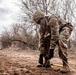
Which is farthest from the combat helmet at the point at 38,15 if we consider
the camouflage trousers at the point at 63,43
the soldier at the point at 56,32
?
the camouflage trousers at the point at 63,43

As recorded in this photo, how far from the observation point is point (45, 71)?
22.7ft

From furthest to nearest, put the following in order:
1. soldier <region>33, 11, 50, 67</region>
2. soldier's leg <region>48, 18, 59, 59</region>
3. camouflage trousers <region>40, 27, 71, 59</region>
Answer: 1. soldier <region>33, 11, 50, 67</region>
2. camouflage trousers <region>40, 27, 71, 59</region>
3. soldier's leg <region>48, 18, 59, 59</region>

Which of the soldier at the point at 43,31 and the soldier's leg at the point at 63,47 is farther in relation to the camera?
the soldier at the point at 43,31

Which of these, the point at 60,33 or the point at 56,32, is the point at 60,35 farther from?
the point at 56,32

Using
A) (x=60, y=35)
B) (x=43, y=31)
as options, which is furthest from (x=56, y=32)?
(x=43, y=31)

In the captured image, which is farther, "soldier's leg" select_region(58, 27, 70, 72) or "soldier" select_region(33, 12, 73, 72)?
"soldier's leg" select_region(58, 27, 70, 72)

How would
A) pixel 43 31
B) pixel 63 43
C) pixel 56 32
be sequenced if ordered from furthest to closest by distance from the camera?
pixel 43 31
pixel 63 43
pixel 56 32

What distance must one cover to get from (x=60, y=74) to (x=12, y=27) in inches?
966

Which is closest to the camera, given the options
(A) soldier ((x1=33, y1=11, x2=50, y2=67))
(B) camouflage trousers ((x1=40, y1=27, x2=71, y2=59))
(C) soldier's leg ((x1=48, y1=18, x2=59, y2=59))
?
(C) soldier's leg ((x1=48, y1=18, x2=59, y2=59))

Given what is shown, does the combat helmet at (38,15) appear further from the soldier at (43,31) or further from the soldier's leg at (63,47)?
the soldier's leg at (63,47)

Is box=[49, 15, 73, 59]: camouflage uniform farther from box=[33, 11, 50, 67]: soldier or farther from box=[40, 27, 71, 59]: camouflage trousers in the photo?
box=[33, 11, 50, 67]: soldier

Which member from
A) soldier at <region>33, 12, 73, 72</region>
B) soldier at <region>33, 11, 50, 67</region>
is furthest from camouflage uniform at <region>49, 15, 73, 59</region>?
soldier at <region>33, 11, 50, 67</region>

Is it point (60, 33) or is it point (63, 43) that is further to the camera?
point (60, 33)

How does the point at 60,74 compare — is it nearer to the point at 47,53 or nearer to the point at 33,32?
the point at 47,53
